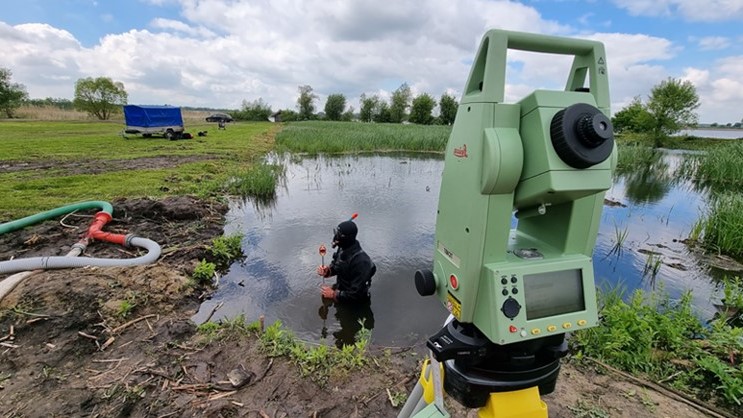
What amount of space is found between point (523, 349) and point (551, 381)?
20 centimetres

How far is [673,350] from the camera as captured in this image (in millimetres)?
2695

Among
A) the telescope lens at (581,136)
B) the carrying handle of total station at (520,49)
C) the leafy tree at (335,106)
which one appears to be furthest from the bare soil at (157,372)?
the leafy tree at (335,106)

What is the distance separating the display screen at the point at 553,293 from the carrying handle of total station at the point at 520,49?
57 centimetres

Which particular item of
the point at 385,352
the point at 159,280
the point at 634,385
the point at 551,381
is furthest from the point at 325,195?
the point at 551,381

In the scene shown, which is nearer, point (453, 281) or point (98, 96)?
point (453, 281)

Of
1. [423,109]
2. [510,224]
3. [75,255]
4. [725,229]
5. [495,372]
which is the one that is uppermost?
[423,109]

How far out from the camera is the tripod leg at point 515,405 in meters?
1.06

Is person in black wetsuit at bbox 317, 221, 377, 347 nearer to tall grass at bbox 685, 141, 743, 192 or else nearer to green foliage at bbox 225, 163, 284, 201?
green foliage at bbox 225, 163, 284, 201

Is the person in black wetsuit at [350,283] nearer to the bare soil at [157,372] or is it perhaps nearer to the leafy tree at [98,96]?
the bare soil at [157,372]

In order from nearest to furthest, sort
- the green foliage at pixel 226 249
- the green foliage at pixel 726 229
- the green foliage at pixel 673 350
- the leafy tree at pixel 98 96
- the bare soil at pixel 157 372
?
the bare soil at pixel 157 372
the green foliage at pixel 673 350
the green foliage at pixel 226 249
the green foliage at pixel 726 229
the leafy tree at pixel 98 96

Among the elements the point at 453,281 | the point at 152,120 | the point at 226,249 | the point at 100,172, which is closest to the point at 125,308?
the point at 226,249

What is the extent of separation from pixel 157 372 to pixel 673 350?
159 inches

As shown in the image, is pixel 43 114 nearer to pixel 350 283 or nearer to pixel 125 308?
pixel 125 308

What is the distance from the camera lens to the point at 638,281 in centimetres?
459
